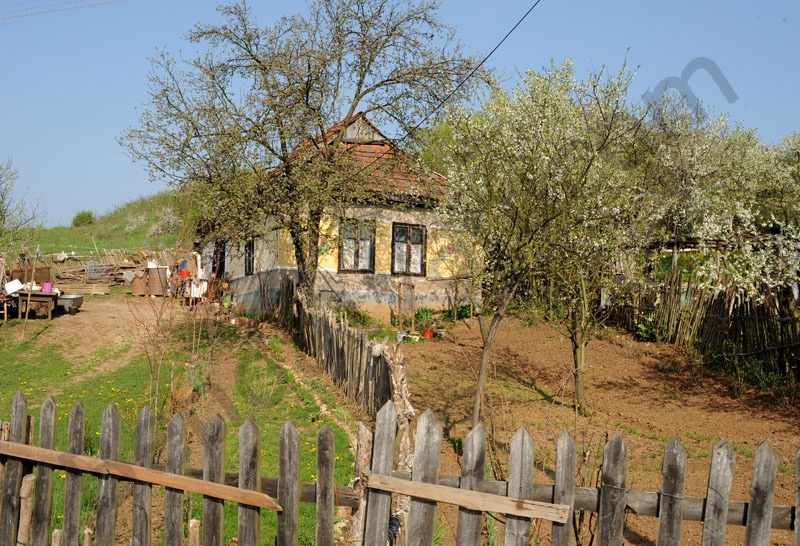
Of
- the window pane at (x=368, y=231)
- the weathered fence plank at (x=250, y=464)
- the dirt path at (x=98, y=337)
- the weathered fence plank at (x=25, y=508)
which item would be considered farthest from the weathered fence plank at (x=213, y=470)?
the window pane at (x=368, y=231)

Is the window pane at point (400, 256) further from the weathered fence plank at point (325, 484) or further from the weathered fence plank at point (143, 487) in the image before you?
the weathered fence plank at point (325, 484)

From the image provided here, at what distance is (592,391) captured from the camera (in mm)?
13031

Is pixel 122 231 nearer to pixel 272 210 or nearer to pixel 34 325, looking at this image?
pixel 34 325

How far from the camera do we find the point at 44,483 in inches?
176

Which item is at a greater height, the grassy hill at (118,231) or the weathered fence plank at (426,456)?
the grassy hill at (118,231)

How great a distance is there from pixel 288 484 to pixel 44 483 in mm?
1911

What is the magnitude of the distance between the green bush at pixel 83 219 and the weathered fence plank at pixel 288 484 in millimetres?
58960

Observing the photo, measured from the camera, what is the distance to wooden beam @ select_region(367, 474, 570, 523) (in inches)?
129

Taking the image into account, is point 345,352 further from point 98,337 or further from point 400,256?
point 400,256

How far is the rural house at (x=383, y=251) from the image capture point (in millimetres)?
20203

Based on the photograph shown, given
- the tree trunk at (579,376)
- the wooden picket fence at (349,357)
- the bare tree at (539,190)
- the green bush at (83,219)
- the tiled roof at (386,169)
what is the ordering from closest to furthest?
the bare tree at (539,190) < the wooden picket fence at (349,357) < the tree trunk at (579,376) < the tiled roof at (386,169) < the green bush at (83,219)

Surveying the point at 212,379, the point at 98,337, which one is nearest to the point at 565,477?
the point at 212,379

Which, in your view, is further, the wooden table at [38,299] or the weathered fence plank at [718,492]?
the wooden table at [38,299]

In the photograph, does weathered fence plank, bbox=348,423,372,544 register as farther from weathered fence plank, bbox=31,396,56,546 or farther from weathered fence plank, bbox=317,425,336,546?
weathered fence plank, bbox=31,396,56,546
